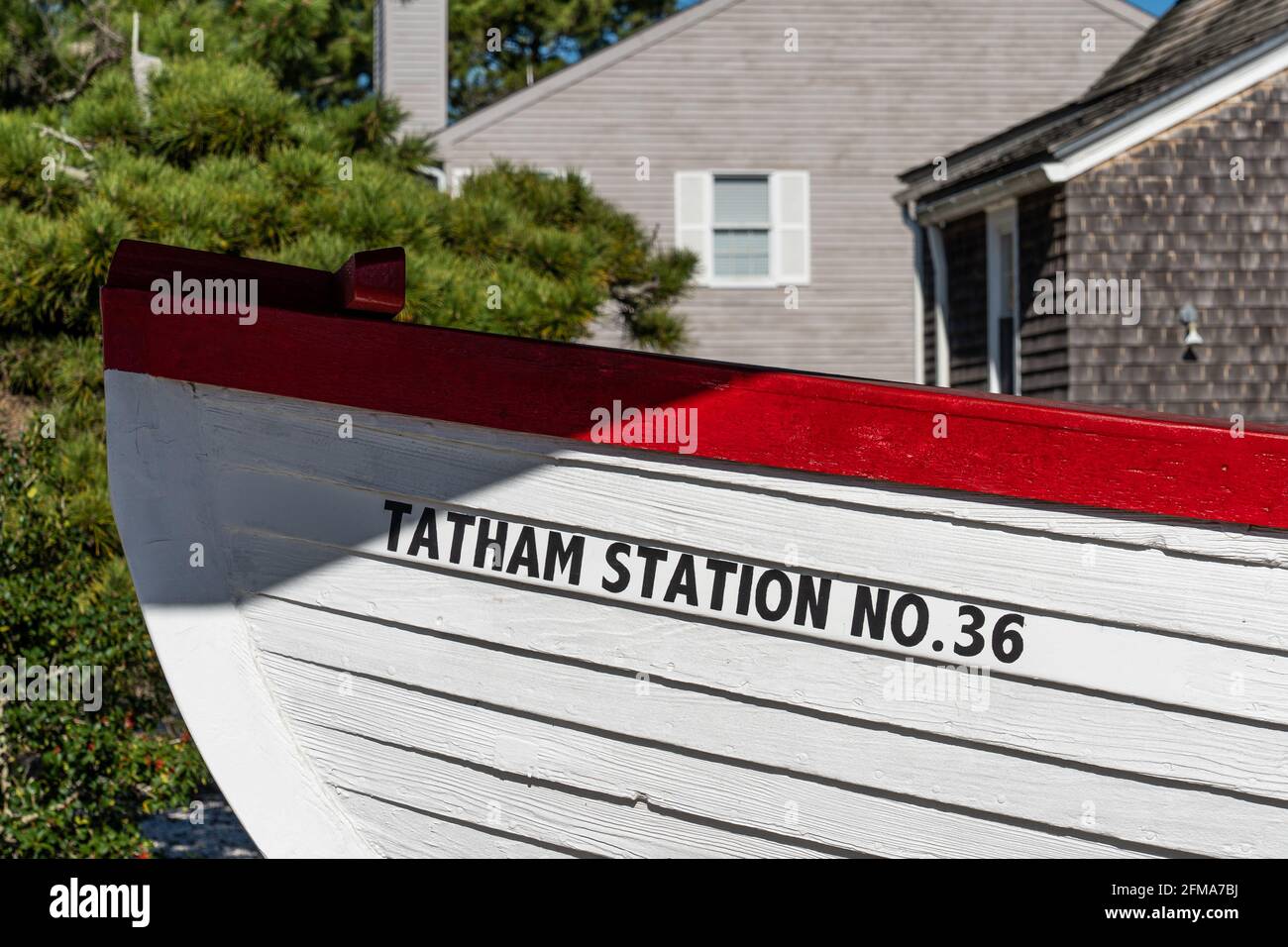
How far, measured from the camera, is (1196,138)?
11.5 meters

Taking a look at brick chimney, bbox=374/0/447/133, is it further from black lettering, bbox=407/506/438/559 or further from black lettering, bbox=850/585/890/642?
black lettering, bbox=850/585/890/642

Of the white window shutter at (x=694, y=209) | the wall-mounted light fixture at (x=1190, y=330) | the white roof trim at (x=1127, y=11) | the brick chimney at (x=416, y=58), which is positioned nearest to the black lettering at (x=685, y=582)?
the wall-mounted light fixture at (x=1190, y=330)

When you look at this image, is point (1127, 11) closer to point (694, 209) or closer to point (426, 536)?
point (694, 209)

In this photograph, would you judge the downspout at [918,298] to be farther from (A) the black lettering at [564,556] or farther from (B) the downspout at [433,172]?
(A) the black lettering at [564,556]

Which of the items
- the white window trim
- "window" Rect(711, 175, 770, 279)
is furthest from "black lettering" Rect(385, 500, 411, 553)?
"window" Rect(711, 175, 770, 279)

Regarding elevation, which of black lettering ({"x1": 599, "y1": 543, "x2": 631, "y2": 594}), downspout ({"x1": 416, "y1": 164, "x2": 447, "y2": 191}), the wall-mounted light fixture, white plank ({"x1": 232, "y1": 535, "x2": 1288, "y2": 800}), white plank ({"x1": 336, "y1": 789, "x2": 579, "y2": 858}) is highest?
downspout ({"x1": 416, "y1": 164, "x2": 447, "y2": 191})

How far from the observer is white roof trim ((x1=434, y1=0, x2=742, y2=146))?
17.4 metres

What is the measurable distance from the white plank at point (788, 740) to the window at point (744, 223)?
A: 1405cm

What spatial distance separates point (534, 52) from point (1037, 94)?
15635mm

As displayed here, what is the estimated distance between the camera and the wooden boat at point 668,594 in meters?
3.29

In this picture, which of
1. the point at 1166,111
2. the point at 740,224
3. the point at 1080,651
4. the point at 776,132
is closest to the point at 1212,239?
the point at 1166,111

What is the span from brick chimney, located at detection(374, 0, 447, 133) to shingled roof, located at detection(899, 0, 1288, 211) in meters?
6.03

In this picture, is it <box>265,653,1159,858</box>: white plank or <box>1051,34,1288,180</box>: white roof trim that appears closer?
<box>265,653,1159,858</box>: white plank

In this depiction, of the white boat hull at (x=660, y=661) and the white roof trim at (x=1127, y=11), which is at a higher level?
the white roof trim at (x=1127, y=11)
